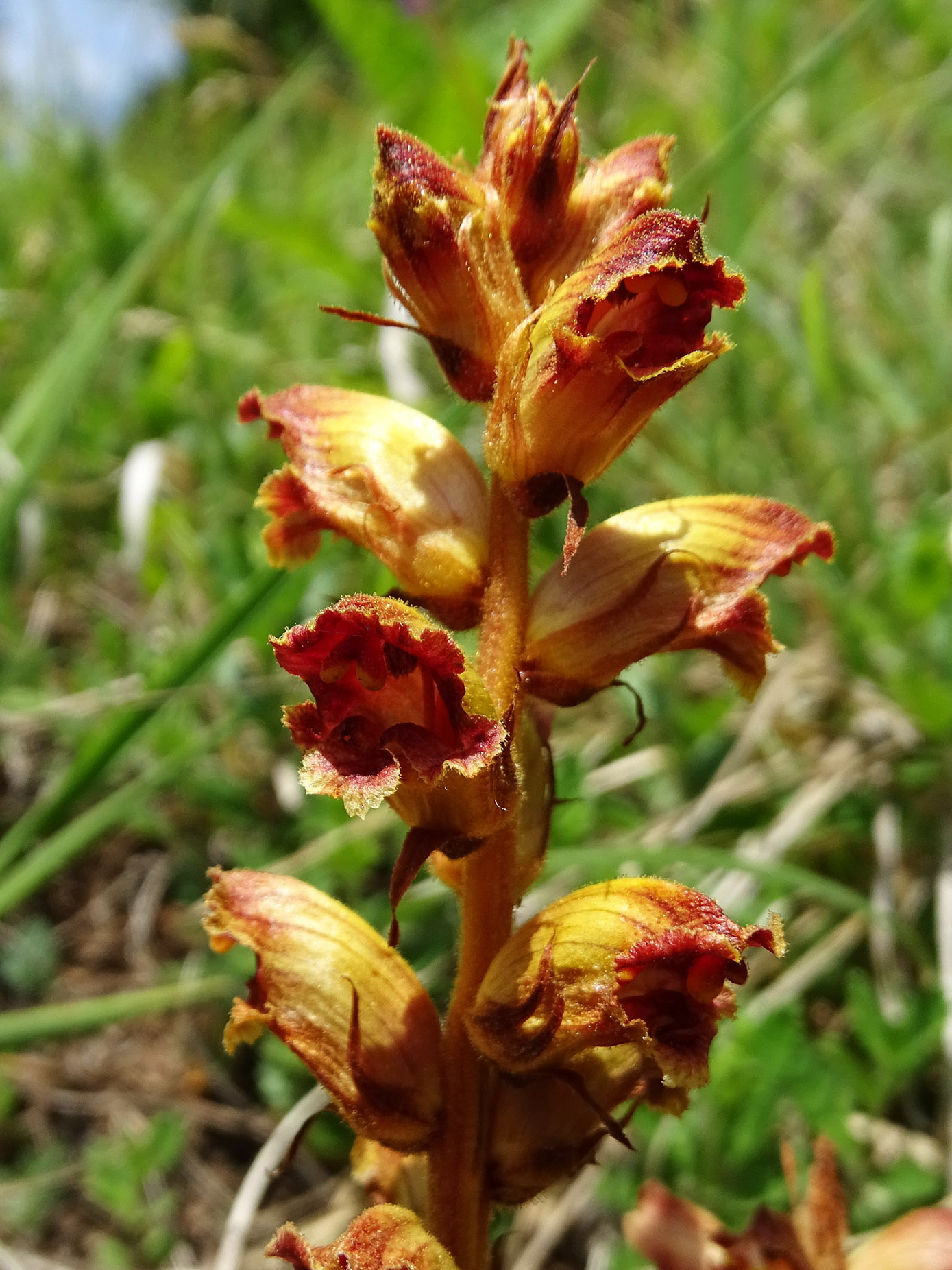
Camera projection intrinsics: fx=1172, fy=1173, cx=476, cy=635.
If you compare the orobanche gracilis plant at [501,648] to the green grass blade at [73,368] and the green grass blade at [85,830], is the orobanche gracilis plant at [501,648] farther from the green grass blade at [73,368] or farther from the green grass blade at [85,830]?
the green grass blade at [73,368]

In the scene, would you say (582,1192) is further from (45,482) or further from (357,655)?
(45,482)

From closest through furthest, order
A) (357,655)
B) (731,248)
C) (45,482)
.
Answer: (357,655) → (731,248) → (45,482)

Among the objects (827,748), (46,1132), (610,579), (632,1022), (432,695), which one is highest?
(610,579)

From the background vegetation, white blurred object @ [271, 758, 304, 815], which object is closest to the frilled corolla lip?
the background vegetation

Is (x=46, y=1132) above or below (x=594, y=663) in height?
below

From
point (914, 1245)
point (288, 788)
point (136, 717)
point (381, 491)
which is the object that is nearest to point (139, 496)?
point (288, 788)

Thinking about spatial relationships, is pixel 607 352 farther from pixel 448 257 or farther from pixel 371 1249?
pixel 371 1249

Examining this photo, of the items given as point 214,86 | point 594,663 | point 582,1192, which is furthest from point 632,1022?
point 214,86
